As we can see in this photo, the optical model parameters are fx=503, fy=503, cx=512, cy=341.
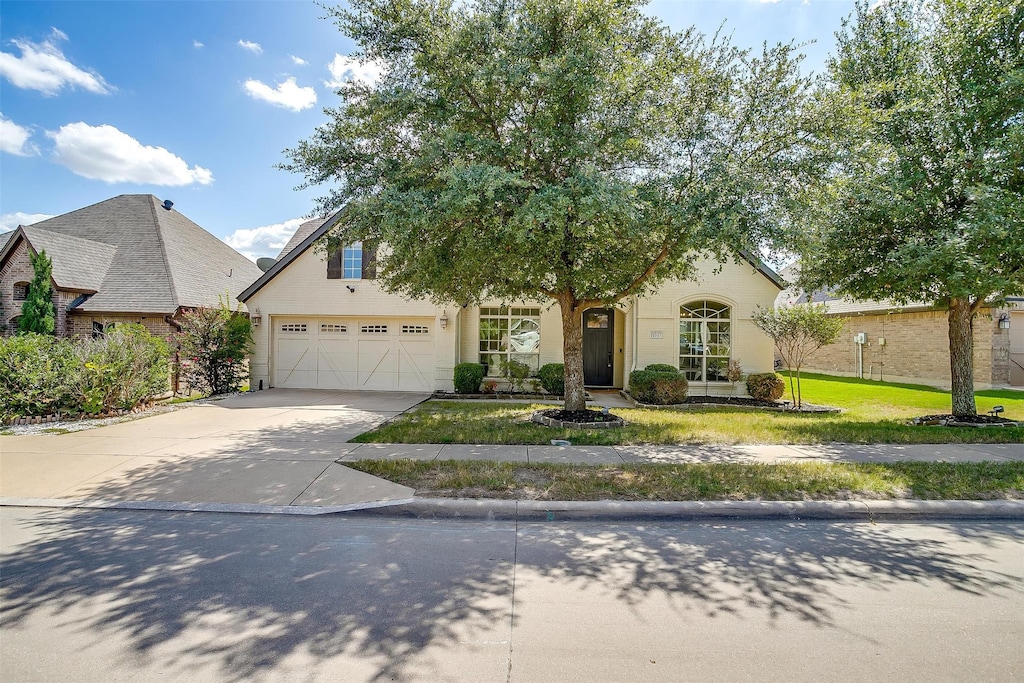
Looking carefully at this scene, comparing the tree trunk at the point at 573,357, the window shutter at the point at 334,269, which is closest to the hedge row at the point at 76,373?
the window shutter at the point at 334,269

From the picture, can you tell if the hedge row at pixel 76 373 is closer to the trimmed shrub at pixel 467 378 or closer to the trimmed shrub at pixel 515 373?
the trimmed shrub at pixel 467 378

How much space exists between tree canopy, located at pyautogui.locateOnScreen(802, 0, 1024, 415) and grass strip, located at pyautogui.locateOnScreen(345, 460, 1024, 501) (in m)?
3.42

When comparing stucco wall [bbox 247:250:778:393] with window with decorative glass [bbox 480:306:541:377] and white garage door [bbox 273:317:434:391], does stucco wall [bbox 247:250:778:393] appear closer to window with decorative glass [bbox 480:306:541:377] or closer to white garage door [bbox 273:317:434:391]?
window with decorative glass [bbox 480:306:541:377]

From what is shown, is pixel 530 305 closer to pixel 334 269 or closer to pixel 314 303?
pixel 334 269

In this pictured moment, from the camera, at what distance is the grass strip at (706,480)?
5.44 metres

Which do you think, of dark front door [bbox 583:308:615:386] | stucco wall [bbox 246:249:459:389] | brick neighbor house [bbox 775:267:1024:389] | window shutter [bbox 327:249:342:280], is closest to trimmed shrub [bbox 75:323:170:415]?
stucco wall [bbox 246:249:459:389]

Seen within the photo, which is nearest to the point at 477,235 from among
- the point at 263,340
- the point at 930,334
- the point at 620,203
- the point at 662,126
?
the point at 620,203

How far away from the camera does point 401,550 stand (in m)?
4.30

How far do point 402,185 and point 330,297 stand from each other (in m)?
7.75

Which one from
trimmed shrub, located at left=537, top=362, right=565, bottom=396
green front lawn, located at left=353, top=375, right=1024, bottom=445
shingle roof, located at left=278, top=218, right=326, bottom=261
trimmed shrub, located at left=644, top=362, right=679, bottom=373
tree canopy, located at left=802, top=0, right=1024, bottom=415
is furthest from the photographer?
shingle roof, located at left=278, top=218, right=326, bottom=261

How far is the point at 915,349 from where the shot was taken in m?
18.1

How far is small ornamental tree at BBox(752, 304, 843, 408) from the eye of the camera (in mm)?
11945

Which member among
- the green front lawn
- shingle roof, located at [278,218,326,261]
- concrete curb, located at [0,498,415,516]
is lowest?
concrete curb, located at [0,498,415,516]

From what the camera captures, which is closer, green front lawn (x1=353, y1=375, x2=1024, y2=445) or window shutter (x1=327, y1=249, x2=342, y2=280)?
green front lawn (x1=353, y1=375, x2=1024, y2=445)
